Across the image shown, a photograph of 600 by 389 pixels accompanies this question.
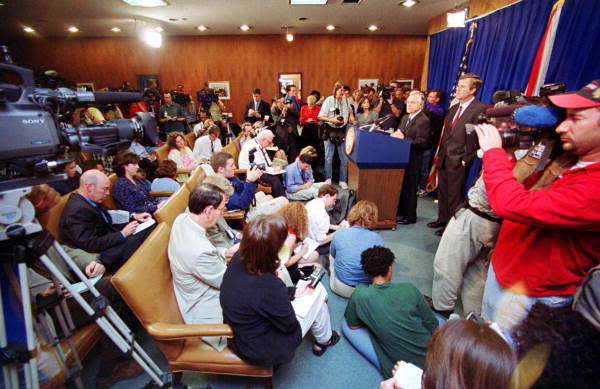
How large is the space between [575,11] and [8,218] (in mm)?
4292

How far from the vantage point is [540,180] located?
4.10ft

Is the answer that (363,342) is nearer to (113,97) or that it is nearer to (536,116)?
(536,116)

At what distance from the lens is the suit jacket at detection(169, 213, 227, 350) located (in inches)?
62.7

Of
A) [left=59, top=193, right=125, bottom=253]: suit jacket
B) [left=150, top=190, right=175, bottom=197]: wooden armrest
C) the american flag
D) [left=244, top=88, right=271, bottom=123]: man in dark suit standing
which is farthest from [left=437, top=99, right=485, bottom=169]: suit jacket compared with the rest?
[left=244, top=88, right=271, bottom=123]: man in dark suit standing

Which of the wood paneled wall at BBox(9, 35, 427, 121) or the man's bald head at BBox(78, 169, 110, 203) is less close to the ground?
the wood paneled wall at BBox(9, 35, 427, 121)

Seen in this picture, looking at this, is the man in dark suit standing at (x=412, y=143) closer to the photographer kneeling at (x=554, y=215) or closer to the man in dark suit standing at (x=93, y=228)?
the photographer kneeling at (x=554, y=215)

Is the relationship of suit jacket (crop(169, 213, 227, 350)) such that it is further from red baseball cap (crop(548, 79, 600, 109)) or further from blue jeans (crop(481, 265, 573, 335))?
red baseball cap (crop(548, 79, 600, 109))

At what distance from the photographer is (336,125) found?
4770 mm

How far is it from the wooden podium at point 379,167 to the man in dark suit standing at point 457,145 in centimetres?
53

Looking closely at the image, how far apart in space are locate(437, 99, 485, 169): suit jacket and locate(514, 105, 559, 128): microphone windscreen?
6.17 feet

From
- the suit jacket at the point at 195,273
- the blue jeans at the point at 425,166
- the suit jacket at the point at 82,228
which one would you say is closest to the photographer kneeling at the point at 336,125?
the blue jeans at the point at 425,166

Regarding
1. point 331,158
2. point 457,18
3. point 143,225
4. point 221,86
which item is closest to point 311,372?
point 143,225

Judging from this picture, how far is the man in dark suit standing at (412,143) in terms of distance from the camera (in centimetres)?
341

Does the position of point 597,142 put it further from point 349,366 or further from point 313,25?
point 313,25
